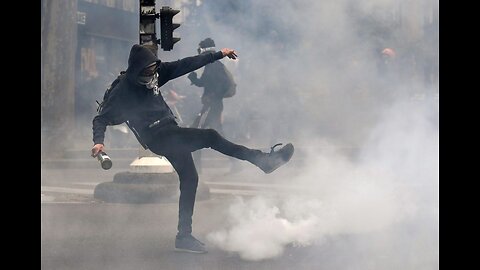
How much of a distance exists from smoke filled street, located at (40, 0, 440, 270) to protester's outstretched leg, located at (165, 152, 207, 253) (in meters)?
0.01

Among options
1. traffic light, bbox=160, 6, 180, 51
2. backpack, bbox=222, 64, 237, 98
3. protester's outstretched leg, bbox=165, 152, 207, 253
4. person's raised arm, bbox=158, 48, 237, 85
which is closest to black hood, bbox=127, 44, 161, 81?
person's raised arm, bbox=158, 48, 237, 85

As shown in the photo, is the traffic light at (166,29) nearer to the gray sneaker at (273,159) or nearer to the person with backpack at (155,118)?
the person with backpack at (155,118)

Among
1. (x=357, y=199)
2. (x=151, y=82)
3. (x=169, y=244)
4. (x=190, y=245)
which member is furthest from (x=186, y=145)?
(x=357, y=199)

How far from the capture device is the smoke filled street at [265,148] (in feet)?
26.0

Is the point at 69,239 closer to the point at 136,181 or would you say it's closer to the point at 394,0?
the point at 136,181

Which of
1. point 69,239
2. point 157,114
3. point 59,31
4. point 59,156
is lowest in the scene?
point 69,239

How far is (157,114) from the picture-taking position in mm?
7922

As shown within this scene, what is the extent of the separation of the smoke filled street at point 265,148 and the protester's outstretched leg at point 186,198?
0.01 meters

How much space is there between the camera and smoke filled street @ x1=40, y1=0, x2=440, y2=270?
26.0ft

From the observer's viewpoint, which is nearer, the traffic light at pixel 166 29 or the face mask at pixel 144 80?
the face mask at pixel 144 80

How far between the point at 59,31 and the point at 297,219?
14.1 m

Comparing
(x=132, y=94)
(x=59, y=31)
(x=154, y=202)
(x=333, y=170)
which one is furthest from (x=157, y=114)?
(x=59, y=31)

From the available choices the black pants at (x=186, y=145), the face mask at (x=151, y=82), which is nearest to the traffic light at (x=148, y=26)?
the face mask at (x=151, y=82)

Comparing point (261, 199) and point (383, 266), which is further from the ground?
point (261, 199)
